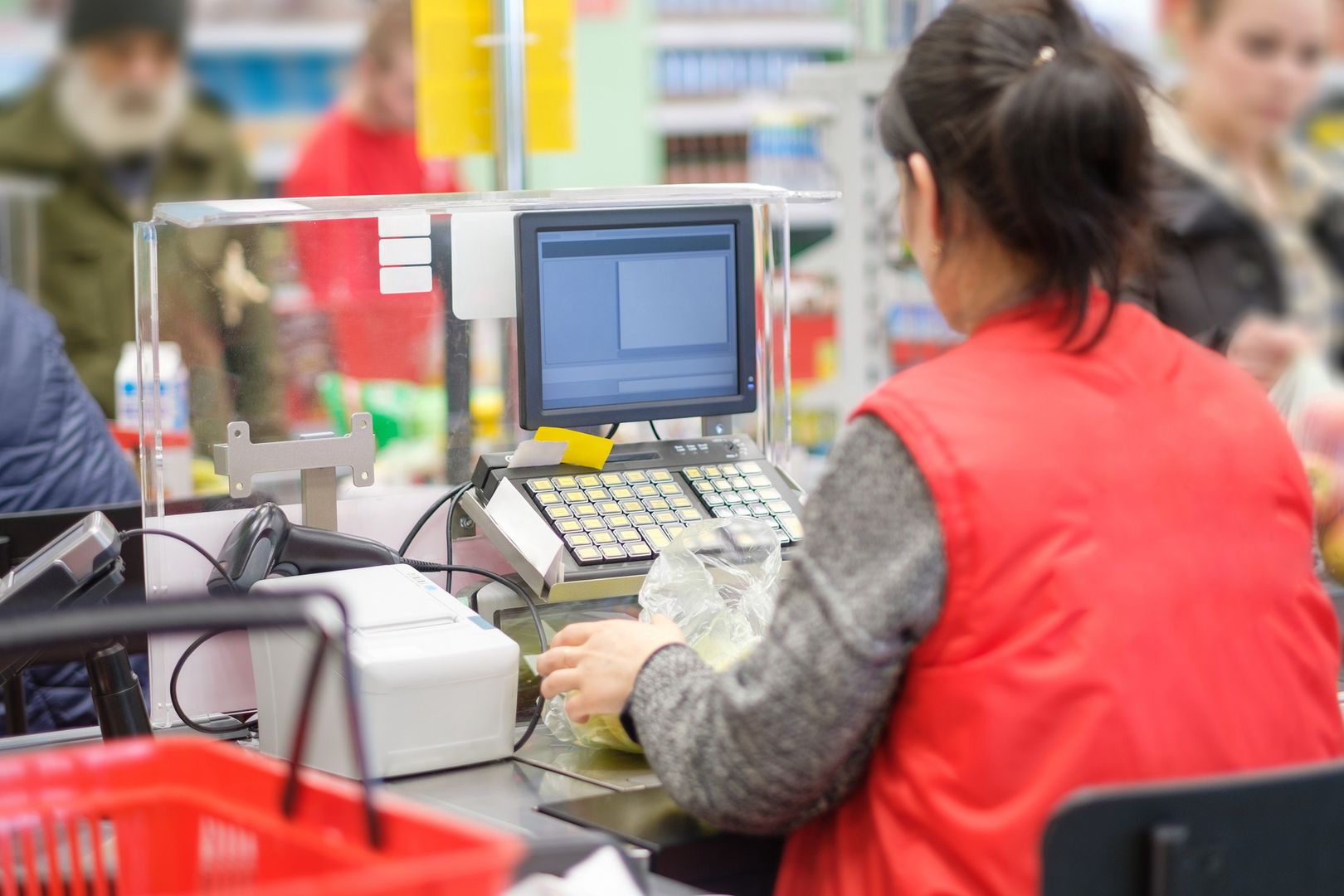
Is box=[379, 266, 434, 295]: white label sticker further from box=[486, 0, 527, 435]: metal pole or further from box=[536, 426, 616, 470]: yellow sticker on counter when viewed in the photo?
box=[486, 0, 527, 435]: metal pole

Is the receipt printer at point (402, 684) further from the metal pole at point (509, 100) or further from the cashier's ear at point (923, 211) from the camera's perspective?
the metal pole at point (509, 100)

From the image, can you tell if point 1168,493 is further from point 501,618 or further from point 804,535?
point 501,618

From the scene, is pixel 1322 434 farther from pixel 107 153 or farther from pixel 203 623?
pixel 107 153

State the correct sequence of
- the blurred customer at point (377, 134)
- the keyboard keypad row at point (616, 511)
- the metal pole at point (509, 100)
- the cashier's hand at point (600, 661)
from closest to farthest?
the cashier's hand at point (600, 661) < the keyboard keypad row at point (616, 511) < the metal pole at point (509, 100) < the blurred customer at point (377, 134)

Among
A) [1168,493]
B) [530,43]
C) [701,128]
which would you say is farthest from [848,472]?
[701,128]

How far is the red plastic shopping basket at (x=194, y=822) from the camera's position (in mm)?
860

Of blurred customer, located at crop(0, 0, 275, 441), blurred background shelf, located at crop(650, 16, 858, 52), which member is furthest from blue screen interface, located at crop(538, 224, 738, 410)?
blurred background shelf, located at crop(650, 16, 858, 52)

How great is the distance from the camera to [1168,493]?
122 centimetres

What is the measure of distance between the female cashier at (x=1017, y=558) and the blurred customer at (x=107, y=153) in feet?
13.0

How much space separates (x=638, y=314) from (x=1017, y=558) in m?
0.79

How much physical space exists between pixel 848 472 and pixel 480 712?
521 millimetres

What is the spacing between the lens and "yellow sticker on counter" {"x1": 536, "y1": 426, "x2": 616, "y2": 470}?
184 centimetres

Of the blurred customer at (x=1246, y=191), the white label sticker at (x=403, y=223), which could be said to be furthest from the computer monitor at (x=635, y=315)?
the blurred customer at (x=1246, y=191)

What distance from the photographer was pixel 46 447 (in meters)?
2.48
